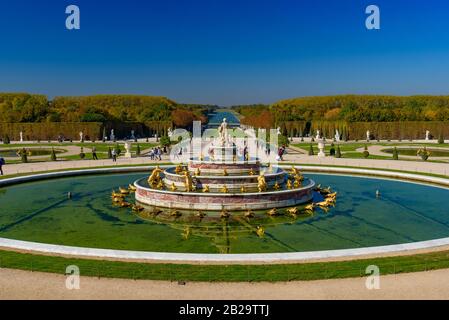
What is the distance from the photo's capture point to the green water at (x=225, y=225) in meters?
15.7

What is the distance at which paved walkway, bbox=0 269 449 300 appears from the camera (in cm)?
1024

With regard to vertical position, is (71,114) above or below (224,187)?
above

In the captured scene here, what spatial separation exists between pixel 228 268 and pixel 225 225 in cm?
609

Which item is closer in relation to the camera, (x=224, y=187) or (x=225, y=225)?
(x=225, y=225)

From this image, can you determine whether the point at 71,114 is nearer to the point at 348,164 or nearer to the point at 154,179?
the point at 348,164

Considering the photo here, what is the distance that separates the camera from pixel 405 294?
33.8 ft

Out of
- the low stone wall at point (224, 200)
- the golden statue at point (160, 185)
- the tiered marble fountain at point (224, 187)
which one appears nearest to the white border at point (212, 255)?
the tiered marble fountain at point (224, 187)

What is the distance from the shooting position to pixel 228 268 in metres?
12.2

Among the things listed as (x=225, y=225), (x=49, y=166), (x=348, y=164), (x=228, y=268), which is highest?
(x=49, y=166)

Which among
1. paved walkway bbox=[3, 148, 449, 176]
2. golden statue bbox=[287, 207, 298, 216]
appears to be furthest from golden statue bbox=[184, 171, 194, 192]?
paved walkway bbox=[3, 148, 449, 176]

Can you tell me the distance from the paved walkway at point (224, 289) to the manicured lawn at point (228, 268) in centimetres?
28

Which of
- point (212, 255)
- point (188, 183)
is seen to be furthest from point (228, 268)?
point (188, 183)
